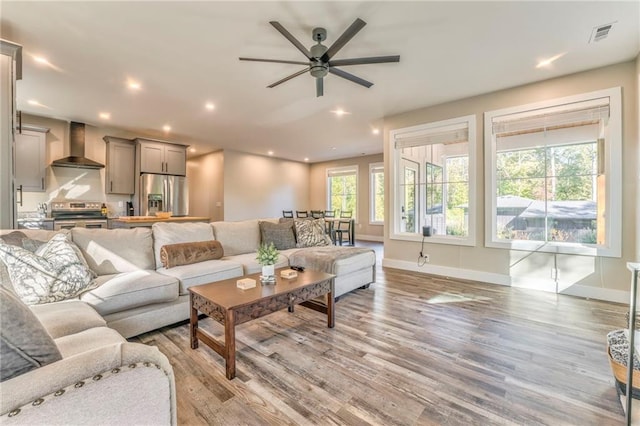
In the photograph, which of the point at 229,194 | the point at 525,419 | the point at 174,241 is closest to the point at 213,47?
the point at 174,241

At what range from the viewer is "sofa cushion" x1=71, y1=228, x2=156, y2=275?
258 cm

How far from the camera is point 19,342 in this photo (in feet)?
2.69

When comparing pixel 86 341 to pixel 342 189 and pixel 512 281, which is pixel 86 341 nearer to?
pixel 512 281

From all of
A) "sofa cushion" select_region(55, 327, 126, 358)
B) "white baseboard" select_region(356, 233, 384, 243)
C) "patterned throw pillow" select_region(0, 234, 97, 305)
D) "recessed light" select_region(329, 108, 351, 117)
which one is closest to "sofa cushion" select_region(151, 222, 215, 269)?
"patterned throw pillow" select_region(0, 234, 97, 305)

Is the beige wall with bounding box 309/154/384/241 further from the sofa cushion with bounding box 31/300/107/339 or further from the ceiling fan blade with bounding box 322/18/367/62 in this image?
the sofa cushion with bounding box 31/300/107/339

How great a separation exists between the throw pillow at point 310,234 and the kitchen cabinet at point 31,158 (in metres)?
4.80

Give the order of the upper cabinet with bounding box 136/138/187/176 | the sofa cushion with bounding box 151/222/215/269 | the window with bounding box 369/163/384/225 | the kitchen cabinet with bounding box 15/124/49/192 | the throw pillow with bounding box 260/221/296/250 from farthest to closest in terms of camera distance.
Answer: the window with bounding box 369/163/384/225 < the upper cabinet with bounding box 136/138/187/176 < the kitchen cabinet with bounding box 15/124/49/192 < the throw pillow with bounding box 260/221/296/250 < the sofa cushion with bounding box 151/222/215/269

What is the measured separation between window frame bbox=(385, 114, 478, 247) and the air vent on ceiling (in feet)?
4.95

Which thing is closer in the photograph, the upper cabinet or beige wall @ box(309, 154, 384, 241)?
the upper cabinet

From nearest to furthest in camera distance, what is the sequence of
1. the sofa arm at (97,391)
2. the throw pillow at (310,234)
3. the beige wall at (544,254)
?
the sofa arm at (97,391) → the beige wall at (544,254) → the throw pillow at (310,234)

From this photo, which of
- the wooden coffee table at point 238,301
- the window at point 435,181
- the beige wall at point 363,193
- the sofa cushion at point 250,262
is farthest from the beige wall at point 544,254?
the beige wall at point 363,193

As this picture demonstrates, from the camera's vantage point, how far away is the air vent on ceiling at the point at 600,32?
2597mm

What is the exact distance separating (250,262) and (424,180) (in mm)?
3456

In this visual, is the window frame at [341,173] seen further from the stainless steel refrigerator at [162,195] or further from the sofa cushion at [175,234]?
the sofa cushion at [175,234]
